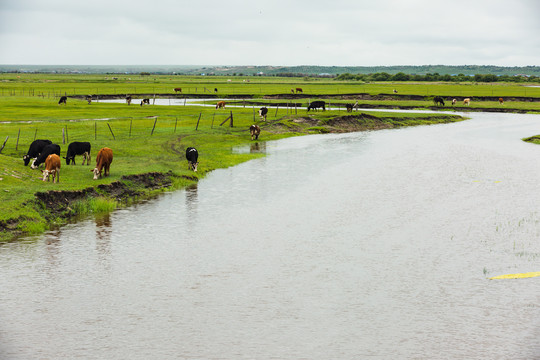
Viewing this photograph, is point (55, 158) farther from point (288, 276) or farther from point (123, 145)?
point (288, 276)

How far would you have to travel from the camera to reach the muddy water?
15.0 m

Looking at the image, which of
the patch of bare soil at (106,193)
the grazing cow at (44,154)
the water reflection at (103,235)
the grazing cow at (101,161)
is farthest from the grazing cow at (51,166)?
the water reflection at (103,235)

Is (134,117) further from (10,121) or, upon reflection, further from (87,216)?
(87,216)

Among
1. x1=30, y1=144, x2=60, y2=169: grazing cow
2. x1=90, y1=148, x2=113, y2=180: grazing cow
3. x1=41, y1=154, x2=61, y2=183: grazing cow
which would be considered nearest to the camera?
x1=41, y1=154, x2=61, y2=183: grazing cow

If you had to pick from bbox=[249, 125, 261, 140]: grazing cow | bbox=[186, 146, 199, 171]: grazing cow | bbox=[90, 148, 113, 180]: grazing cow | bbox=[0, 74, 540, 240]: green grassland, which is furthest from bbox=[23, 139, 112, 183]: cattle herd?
bbox=[249, 125, 261, 140]: grazing cow

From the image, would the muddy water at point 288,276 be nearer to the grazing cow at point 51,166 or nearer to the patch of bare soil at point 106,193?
the patch of bare soil at point 106,193

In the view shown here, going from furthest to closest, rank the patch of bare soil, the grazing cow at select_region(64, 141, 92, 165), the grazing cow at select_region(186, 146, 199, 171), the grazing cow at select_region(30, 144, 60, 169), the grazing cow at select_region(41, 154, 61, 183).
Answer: the grazing cow at select_region(186, 146, 199, 171) < the grazing cow at select_region(64, 141, 92, 165) < the grazing cow at select_region(30, 144, 60, 169) < the grazing cow at select_region(41, 154, 61, 183) < the patch of bare soil

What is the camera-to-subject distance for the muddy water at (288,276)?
15.0m

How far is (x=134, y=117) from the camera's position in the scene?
68.7 meters

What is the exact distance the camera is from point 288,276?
66.2 feet

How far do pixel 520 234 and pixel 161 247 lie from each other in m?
16.2

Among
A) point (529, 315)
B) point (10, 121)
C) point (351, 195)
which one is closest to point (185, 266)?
point (529, 315)

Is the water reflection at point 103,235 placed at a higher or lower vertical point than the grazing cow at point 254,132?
lower

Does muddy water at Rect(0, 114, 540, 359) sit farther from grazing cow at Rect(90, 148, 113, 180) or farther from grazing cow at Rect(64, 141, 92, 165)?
grazing cow at Rect(64, 141, 92, 165)
